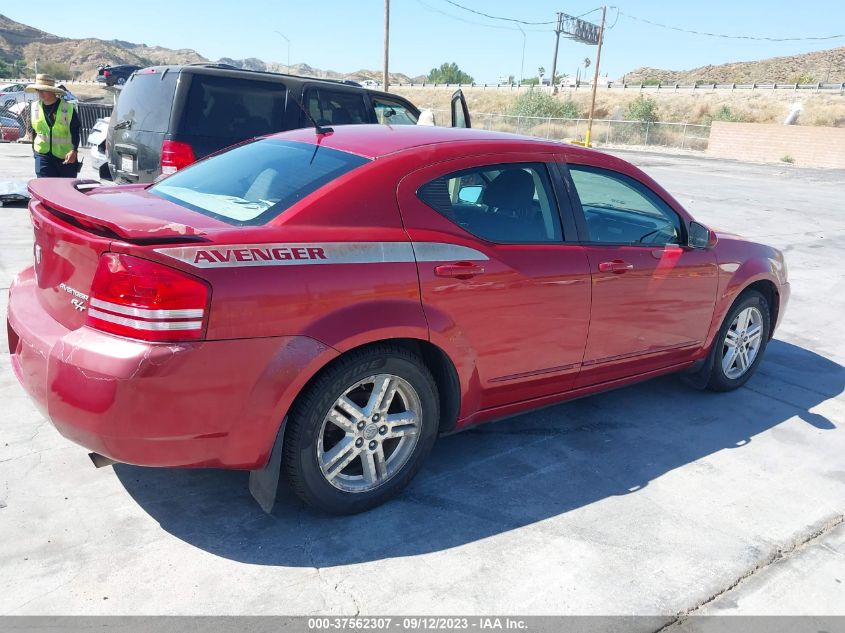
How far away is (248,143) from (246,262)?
1.59m

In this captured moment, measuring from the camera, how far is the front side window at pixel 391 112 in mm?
8508

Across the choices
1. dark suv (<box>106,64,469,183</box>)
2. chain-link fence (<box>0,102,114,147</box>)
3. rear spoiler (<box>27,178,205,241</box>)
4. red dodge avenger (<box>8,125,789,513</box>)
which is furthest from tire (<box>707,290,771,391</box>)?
chain-link fence (<box>0,102,114,147</box>)

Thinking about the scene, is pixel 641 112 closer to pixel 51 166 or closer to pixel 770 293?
pixel 51 166

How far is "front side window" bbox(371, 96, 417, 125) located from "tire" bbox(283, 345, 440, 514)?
5.96m

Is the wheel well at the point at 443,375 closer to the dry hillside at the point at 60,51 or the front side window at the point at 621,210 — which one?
the front side window at the point at 621,210

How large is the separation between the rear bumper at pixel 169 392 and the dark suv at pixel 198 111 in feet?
12.7

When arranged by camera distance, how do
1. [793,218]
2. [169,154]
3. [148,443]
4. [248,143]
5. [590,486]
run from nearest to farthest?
[148,443]
[590,486]
[248,143]
[169,154]
[793,218]

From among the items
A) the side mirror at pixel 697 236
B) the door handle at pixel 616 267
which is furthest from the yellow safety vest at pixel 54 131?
the side mirror at pixel 697 236

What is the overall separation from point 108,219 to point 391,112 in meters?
6.42

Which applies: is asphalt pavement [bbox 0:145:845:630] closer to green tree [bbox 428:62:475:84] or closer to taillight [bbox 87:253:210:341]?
taillight [bbox 87:253:210:341]

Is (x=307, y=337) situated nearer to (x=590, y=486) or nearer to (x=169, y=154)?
(x=590, y=486)

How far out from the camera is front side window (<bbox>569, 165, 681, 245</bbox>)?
3.94 metres

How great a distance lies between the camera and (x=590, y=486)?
11.7 feet

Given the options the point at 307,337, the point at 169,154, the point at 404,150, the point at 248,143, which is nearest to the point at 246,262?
the point at 307,337
